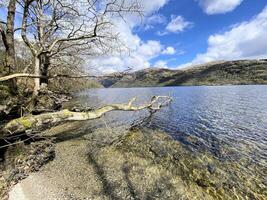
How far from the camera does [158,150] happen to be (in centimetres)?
1259

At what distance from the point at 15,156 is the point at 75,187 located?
3.39m

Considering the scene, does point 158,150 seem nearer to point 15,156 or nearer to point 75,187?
point 75,187

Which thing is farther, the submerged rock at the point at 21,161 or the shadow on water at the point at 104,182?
the submerged rock at the point at 21,161

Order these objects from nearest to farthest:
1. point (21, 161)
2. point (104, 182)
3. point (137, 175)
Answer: point (104, 182)
point (137, 175)
point (21, 161)

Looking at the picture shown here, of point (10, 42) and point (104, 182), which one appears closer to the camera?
point (104, 182)

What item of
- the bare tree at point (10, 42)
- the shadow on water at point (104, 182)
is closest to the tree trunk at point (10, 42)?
the bare tree at point (10, 42)

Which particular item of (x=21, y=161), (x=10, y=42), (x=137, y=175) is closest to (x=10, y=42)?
(x=10, y=42)

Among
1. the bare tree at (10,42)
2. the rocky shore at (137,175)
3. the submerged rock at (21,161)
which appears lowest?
the rocky shore at (137,175)

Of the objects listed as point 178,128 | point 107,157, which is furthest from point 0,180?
point 178,128

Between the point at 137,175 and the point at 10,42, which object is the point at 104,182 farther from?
the point at 10,42

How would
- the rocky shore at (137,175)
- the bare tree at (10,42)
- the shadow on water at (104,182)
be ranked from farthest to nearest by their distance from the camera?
1. the bare tree at (10,42)
2. the rocky shore at (137,175)
3. the shadow on water at (104,182)

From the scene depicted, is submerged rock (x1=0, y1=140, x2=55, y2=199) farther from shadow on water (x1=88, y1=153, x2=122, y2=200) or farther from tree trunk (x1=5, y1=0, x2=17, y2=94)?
tree trunk (x1=5, y1=0, x2=17, y2=94)

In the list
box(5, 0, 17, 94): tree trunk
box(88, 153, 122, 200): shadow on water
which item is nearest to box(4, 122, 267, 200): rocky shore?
Result: box(88, 153, 122, 200): shadow on water

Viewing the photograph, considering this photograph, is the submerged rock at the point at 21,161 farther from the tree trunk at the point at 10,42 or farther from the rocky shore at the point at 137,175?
the tree trunk at the point at 10,42
